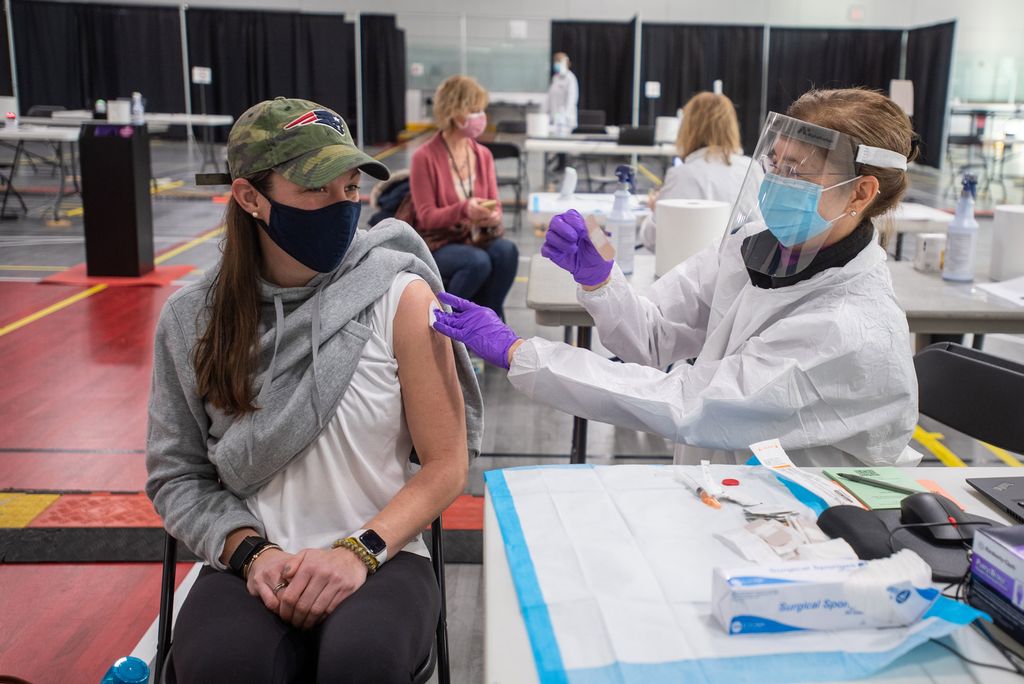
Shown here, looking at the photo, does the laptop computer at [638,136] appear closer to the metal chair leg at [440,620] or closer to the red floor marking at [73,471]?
the red floor marking at [73,471]

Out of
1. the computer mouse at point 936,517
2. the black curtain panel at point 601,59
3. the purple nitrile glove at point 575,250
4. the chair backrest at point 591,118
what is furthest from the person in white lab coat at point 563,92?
the computer mouse at point 936,517

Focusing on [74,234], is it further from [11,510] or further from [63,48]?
[63,48]

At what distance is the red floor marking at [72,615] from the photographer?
2.03 meters

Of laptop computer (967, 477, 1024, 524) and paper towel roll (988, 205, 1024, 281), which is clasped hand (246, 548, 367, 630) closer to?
laptop computer (967, 477, 1024, 524)

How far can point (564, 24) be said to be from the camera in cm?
1416

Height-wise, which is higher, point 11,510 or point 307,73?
point 307,73

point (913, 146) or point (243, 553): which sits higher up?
point (913, 146)

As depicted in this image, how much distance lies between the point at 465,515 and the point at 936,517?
1815 millimetres

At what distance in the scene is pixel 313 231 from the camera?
1.49 m

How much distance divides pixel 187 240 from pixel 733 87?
9854 mm

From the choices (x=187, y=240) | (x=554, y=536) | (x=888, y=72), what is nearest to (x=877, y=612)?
(x=554, y=536)

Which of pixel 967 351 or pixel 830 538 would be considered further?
pixel 967 351

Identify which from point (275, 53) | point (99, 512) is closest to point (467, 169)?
point (99, 512)

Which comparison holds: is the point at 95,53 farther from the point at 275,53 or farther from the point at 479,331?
the point at 479,331
